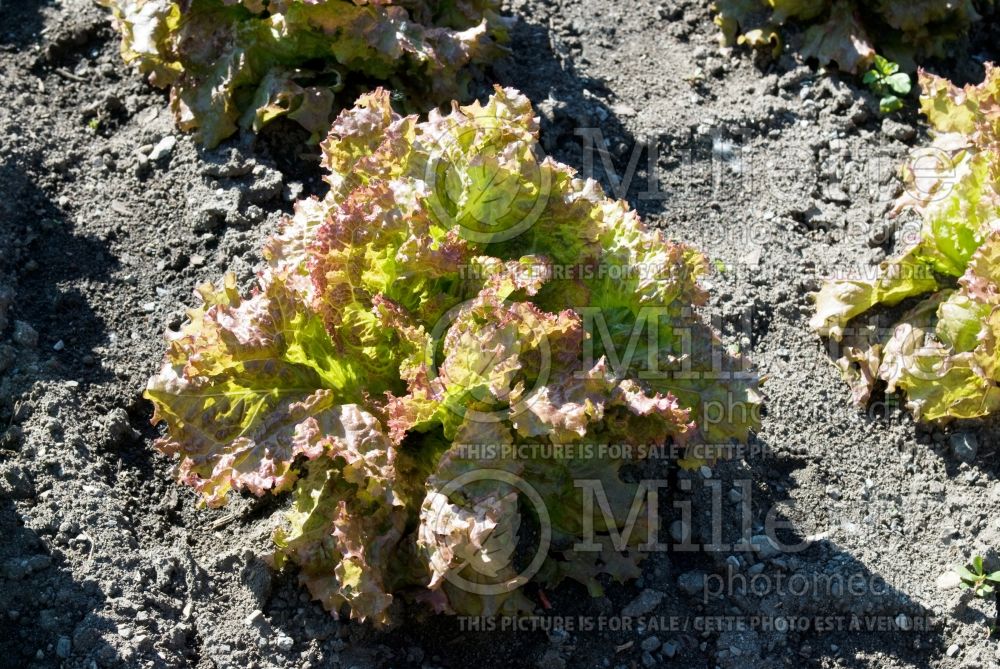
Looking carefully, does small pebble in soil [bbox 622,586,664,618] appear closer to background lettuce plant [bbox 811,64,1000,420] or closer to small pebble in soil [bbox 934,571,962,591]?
small pebble in soil [bbox 934,571,962,591]

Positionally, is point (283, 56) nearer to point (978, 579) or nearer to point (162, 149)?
point (162, 149)

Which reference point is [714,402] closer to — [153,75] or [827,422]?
[827,422]

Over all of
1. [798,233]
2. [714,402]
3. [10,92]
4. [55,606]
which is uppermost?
[10,92]

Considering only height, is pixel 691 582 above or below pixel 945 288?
below

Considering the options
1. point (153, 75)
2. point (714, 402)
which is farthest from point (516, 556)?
point (153, 75)

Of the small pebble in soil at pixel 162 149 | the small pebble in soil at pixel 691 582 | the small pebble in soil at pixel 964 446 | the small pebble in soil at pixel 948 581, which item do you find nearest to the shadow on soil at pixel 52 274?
the small pebble in soil at pixel 162 149

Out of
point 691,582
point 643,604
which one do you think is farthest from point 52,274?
point 691,582

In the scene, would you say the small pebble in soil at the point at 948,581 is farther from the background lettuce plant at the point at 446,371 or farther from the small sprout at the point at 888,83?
the small sprout at the point at 888,83

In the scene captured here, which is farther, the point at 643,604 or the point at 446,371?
the point at 643,604
